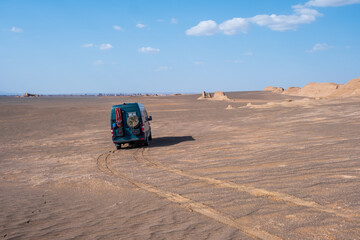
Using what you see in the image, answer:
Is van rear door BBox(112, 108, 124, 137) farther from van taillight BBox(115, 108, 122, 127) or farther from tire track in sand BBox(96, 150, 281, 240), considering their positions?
tire track in sand BBox(96, 150, 281, 240)

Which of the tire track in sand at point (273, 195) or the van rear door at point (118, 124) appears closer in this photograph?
the tire track in sand at point (273, 195)

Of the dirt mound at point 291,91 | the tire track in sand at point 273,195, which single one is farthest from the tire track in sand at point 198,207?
the dirt mound at point 291,91

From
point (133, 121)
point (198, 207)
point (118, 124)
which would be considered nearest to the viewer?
point (198, 207)

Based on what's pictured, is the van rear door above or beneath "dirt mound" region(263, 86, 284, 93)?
beneath

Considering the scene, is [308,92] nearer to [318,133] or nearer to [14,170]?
[318,133]

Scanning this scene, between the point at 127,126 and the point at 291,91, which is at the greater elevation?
the point at 291,91

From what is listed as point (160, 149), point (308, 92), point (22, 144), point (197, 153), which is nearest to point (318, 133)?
point (197, 153)

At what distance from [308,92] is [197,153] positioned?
68.2 metres

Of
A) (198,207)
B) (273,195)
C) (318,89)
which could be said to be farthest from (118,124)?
(318,89)

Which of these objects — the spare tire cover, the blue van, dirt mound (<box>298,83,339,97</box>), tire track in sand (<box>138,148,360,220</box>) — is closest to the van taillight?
the blue van

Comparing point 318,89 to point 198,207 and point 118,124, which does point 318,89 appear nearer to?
point 118,124

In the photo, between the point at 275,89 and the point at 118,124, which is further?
the point at 275,89

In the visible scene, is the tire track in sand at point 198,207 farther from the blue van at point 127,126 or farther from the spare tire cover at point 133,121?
the spare tire cover at point 133,121

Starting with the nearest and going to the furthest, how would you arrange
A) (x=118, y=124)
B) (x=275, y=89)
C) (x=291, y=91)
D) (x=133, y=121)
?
→ 1. (x=118, y=124)
2. (x=133, y=121)
3. (x=291, y=91)
4. (x=275, y=89)
